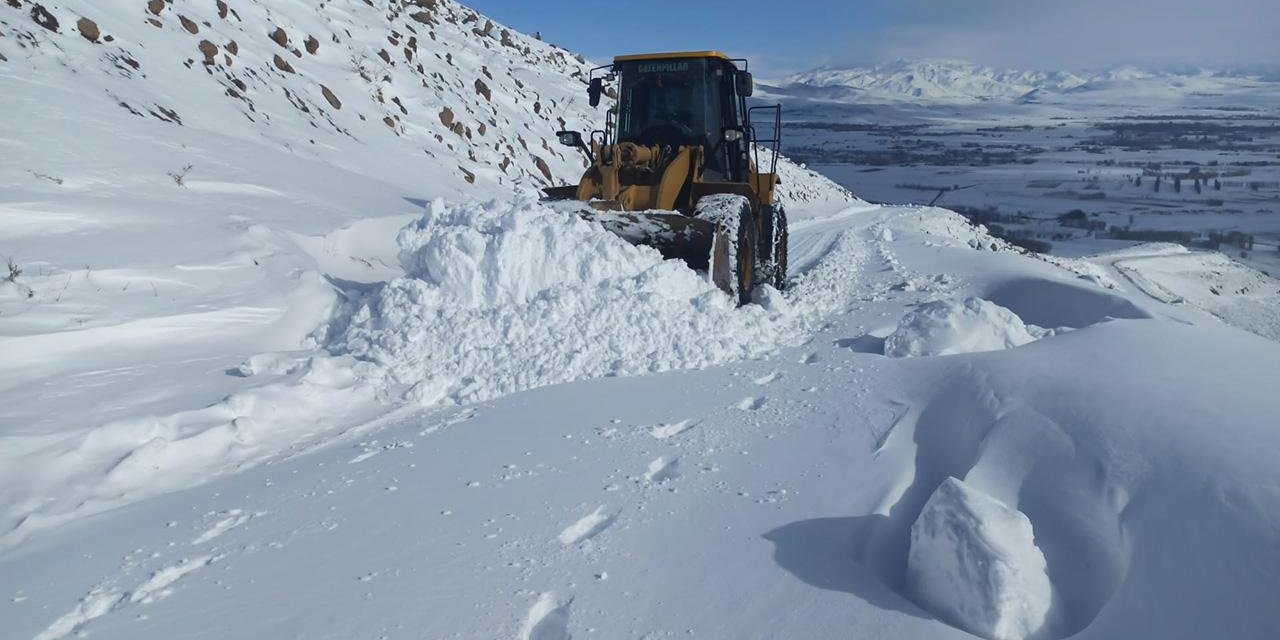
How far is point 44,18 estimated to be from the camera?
33.3 feet

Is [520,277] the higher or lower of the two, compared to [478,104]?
lower

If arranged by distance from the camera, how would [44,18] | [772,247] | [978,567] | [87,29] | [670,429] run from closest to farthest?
[978,567], [670,429], [772,247], [44,18], [87,29]

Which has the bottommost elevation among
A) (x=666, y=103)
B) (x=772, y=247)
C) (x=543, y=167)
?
(x=772, y=247)

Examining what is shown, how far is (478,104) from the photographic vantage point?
64.1 ft

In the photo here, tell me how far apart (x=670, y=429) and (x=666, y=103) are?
17.5 feet

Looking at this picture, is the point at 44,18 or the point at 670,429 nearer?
the point at 670,429

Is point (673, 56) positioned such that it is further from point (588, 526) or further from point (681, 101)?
point (588, 526)

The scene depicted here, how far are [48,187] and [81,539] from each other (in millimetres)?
4265

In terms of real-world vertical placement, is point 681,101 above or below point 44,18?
below

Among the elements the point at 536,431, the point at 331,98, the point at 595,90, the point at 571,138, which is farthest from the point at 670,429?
the point at 331,98

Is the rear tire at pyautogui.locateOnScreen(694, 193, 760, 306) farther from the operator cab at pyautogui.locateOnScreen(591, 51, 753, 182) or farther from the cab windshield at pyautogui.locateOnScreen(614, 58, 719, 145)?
the cab windshield at pyautogui.locateOnScreen(614, 58, 719, 145)

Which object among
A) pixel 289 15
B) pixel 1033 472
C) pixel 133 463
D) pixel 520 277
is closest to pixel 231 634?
pixel 133 463

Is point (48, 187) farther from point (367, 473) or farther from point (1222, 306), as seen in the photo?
point (1222, 306)

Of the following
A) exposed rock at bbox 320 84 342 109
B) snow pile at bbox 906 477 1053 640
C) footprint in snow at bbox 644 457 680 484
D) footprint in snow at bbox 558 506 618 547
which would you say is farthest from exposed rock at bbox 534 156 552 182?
snow pile at bbox 906 477 1053 640
